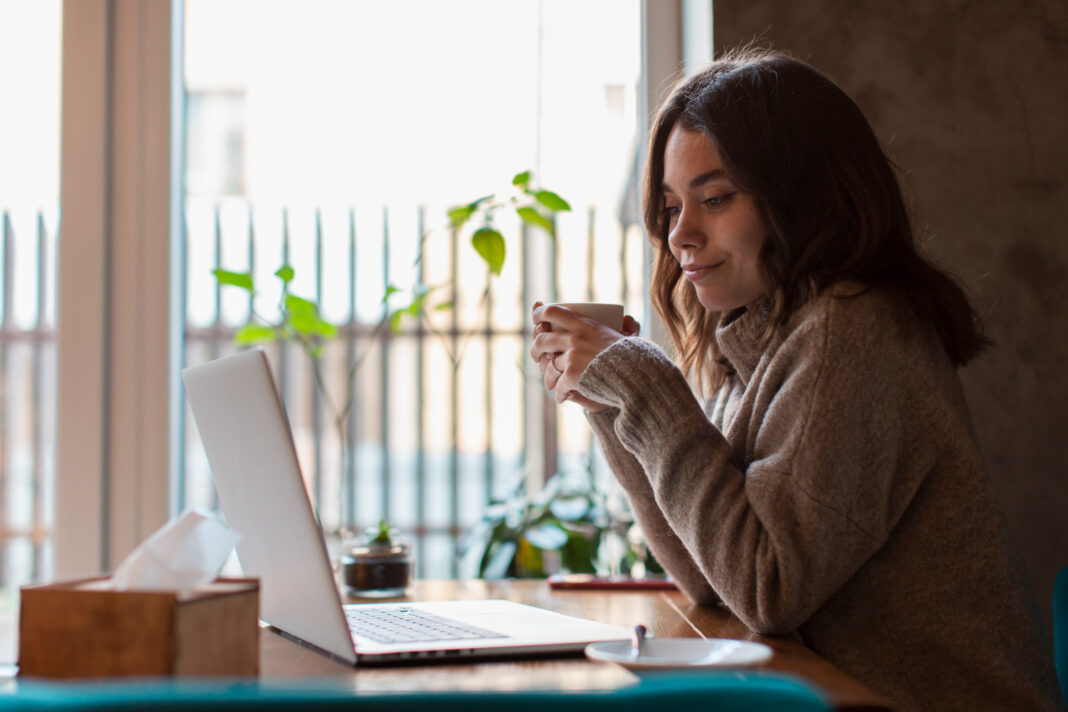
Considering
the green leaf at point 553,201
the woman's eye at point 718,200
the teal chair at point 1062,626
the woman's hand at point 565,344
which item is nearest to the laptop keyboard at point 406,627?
the woman's hand at point 565,344

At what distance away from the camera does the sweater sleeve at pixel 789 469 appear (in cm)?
97

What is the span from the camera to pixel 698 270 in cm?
A: 127

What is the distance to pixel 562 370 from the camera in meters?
1.19

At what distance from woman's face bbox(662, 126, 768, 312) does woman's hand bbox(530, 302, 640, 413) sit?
0.15 meters

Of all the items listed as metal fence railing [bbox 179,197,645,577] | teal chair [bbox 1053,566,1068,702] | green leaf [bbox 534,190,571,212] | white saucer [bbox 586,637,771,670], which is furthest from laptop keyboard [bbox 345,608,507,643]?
metal fence railing [bbox 179,197,645,577]

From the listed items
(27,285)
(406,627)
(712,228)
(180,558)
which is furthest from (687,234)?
(27,285)

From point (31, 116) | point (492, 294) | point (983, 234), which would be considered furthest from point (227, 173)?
point (983, 234)

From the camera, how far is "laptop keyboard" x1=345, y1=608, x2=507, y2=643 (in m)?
0.94

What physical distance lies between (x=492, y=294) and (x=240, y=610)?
1.53m

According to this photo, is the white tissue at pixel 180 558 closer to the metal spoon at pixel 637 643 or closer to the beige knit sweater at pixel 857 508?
the metal spoon at pixel 637 643

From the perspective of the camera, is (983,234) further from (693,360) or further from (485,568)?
(485,568)

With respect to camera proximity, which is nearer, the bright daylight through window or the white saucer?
the white saucer

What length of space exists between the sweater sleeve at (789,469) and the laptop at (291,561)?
145mm

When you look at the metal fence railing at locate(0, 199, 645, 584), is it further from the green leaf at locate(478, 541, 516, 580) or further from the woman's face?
the woman's face
